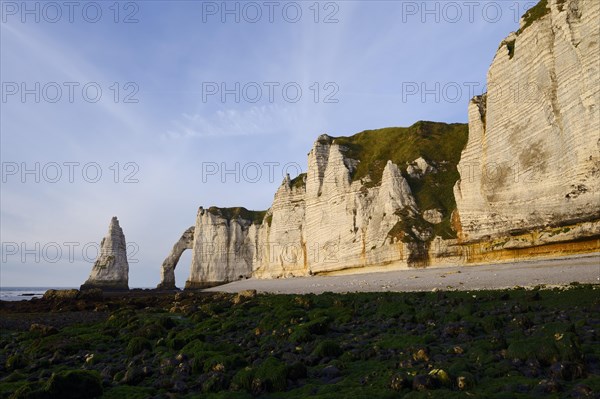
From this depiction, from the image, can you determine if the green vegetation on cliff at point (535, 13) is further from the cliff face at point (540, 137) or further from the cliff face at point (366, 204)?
the cliff face at point (366, 204)

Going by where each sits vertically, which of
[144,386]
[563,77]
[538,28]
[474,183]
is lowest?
[144,386]

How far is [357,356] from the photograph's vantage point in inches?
390

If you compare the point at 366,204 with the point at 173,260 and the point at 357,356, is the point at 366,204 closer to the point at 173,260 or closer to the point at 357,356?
the point at 357,356

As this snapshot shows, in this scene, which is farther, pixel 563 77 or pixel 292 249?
pixel 292 249

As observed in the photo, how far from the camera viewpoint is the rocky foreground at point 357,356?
711 centimetres

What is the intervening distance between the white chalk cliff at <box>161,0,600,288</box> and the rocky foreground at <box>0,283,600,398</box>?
57.9ft

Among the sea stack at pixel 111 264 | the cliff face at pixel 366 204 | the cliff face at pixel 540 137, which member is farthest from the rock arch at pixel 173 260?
the cliff face at pixel 540 137

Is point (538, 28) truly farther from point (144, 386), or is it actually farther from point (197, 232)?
point (197, 232)

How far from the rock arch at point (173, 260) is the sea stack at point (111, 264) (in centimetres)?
1027

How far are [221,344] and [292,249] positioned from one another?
230 feet

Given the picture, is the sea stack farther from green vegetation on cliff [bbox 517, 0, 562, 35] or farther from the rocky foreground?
green vegetation on cliff [bbox 517, 0, 562, 35]

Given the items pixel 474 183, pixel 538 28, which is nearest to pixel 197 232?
pixel 474 183

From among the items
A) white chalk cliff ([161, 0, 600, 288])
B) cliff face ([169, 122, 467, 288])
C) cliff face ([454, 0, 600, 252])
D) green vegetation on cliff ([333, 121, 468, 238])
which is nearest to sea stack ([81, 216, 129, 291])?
cliff face ([169, 122, 467, 288])

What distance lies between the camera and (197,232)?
109062 millimetres
